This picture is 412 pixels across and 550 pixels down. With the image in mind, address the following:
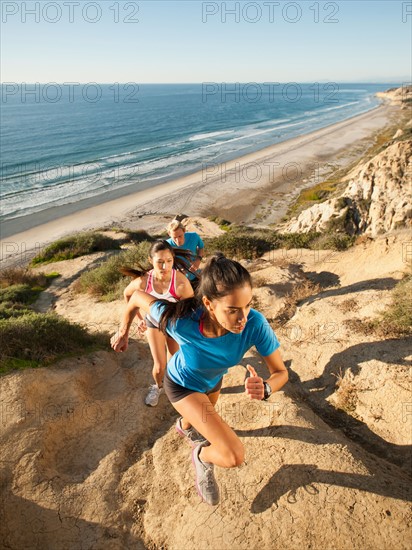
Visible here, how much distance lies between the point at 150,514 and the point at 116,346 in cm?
172

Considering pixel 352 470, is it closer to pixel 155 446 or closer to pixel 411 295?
pixel 155 446

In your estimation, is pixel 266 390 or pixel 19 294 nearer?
pixel 266 390

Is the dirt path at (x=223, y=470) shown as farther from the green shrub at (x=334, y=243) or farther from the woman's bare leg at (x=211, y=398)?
the green shrub at (x=334, y=243)

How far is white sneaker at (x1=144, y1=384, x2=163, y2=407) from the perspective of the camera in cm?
509

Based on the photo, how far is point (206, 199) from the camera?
112 ft

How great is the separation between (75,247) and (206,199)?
714 inches

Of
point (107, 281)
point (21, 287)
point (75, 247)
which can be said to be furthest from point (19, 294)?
point (75, 247)

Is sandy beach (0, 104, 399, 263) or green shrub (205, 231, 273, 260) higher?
sandy beach (0, 104, 399, 263)

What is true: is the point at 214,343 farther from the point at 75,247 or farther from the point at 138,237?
the point at 138,237

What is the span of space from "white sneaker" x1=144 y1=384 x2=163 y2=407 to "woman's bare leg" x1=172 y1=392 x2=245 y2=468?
2.08 m

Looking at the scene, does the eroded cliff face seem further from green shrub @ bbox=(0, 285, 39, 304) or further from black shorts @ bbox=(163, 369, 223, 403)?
black shorts @ bbox=(163, 369, 223, 403)

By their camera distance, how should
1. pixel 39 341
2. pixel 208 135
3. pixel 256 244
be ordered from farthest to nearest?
pixel 208 135, pixel 256 244, pixel 39 341

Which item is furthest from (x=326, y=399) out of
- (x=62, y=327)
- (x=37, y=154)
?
(x=37, y=154)

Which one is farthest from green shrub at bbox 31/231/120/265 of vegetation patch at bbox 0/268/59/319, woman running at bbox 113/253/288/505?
woman running at bbox 113/253/288/505
